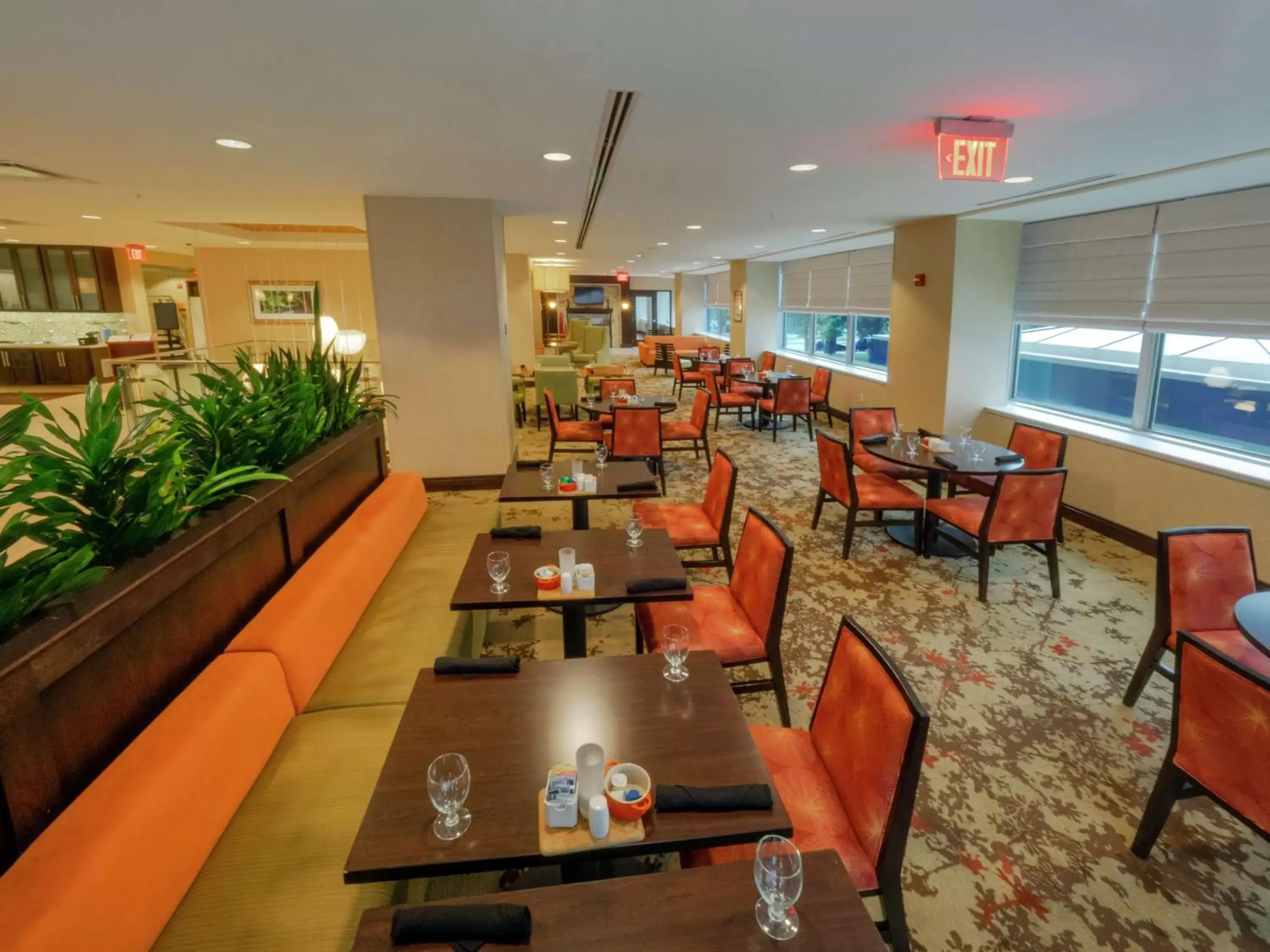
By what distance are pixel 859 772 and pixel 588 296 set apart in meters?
20.9

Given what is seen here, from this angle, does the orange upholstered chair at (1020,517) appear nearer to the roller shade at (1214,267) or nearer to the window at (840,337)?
the roller shade at (1214,267)

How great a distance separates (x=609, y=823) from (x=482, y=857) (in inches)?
10.5

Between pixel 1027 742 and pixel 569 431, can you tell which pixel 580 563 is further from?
pixel 569 431

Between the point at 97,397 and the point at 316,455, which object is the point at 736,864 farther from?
the point at 316,455

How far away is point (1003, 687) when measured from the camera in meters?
3.02

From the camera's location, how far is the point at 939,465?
4.26 meters

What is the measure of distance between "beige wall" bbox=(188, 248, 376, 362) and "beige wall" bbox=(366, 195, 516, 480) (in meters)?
4.61

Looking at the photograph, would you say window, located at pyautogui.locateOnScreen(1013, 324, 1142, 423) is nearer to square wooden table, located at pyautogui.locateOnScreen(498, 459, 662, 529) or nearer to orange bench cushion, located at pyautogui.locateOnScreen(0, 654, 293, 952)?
square wooden table, located at pyautogui.locateOnScreen(498, 459, 662, 529)

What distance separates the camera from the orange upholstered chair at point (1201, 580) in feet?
8.53

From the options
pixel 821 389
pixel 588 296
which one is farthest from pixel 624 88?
pixel 588 296

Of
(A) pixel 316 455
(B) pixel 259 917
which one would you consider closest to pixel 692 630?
(B) pixel 259 917

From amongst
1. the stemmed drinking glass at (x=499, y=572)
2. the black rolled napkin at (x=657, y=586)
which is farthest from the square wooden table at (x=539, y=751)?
the stemmed drinking glass at (x=499, y=572)

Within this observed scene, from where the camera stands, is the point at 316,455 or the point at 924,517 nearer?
the point at 316,455

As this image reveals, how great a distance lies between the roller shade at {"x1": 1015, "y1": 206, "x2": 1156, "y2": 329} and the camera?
16.1ft
